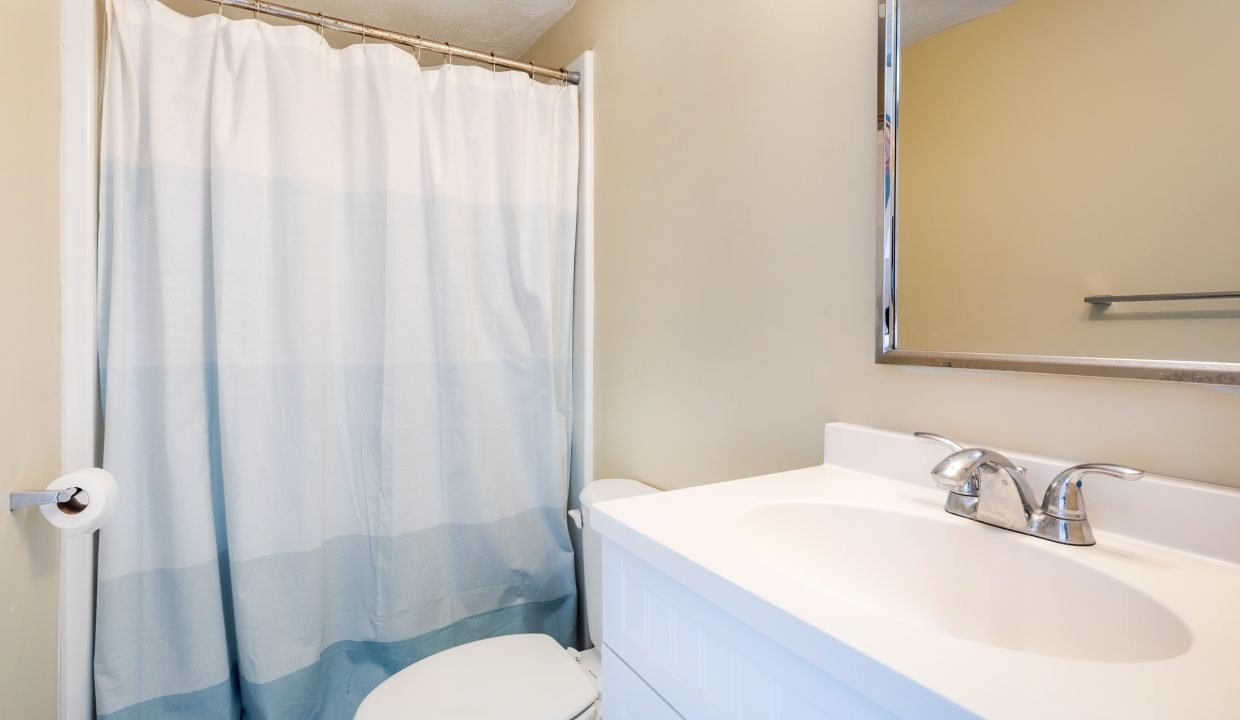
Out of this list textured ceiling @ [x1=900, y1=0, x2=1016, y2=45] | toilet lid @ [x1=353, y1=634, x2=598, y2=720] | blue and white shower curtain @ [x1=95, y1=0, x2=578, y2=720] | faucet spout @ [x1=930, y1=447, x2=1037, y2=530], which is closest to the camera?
faucet spout @ [x1=930, y1=447, x2=1037, y2=530]

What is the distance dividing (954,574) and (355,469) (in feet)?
4.61

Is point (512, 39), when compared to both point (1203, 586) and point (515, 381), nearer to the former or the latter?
point (515, 381)

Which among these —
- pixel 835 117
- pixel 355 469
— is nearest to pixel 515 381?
pixel 355 469

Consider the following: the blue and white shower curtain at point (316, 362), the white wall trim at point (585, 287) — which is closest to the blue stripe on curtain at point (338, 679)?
the blue and white shower curtain at point (316, 362)

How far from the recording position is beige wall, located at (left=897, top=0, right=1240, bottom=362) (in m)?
0.66

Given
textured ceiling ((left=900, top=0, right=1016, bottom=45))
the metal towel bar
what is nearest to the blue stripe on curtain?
the metal towel bar

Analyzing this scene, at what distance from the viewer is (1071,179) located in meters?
0.76

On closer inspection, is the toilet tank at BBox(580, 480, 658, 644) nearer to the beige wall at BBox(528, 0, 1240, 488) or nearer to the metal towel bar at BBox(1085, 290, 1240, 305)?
the beige wall at BBox(528, 0, 1240, 488)

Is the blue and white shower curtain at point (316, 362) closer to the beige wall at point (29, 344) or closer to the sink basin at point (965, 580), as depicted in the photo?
the beige wall at point (29, 344)

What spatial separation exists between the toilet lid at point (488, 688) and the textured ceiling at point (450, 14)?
74.4 inches

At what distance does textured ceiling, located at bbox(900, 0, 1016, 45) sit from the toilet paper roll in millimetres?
1543

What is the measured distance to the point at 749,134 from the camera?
1202 millimetres

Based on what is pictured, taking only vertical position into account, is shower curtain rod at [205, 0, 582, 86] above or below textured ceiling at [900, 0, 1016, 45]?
above

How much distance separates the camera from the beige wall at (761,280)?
0.77 m
